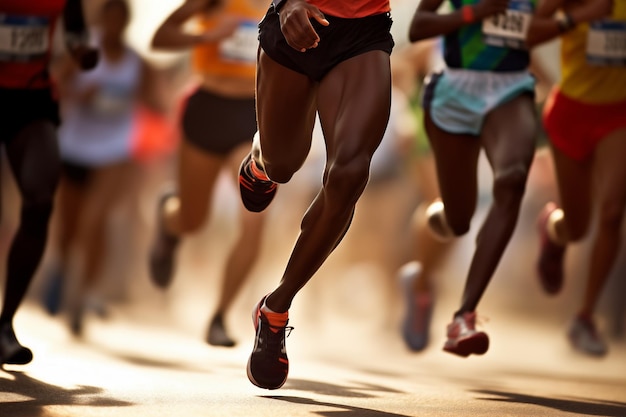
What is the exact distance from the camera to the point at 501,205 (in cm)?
502

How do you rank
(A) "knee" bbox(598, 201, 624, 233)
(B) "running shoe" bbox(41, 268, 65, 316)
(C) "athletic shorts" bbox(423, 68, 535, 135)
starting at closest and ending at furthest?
(C) "athletic shorts" bbox(423, 68, 535, 135) < (A) "knee" bbox(598, 201, 624, 233) < (B) "running shoe" bbox(41, 268, 65, 316)

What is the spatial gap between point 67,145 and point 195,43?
184cm

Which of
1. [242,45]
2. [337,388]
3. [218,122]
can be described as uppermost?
[242,45]

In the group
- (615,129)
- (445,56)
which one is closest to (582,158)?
(615,129)

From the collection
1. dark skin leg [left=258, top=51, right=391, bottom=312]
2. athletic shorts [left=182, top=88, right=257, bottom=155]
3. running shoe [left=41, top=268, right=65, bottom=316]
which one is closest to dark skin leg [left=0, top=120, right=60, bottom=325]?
dark skin leg [left=258, top=51, right=391, bottom=312]

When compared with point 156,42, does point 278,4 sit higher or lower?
higher

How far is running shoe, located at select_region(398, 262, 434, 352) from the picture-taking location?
7.62 meters

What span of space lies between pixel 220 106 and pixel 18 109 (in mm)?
1860

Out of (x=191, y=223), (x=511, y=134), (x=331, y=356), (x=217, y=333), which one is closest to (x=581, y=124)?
(x=511, y=134)

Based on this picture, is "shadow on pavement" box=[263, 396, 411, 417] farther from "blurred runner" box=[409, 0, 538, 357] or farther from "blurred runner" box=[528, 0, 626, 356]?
"blurred runner" box=[528, 0, 626, 356]

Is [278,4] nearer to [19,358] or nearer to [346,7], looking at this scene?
[346,7]

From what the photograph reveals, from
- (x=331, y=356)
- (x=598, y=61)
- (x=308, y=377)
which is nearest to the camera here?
(x=308, y=377)

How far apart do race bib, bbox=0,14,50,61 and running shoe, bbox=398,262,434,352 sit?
9.55ft

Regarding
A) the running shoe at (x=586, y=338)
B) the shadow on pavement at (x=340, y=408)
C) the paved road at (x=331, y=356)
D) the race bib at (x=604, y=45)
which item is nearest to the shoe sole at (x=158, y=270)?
the paved road at (x=331, y=356)
